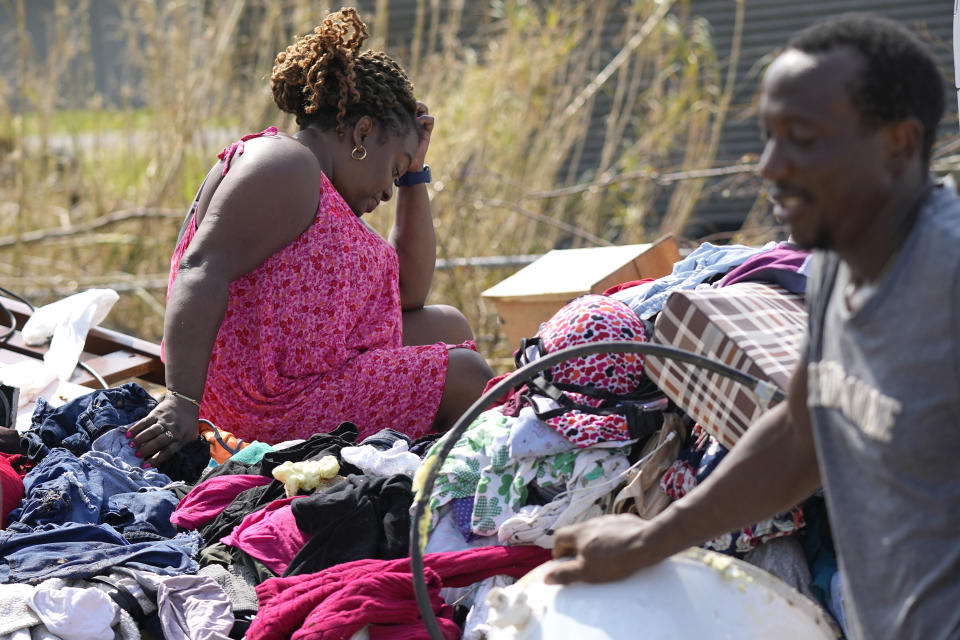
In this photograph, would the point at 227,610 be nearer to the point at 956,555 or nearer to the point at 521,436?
the point at 521,436

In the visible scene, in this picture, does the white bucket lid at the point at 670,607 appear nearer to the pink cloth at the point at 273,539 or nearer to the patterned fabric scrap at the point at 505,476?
the patterned fabric scrap at the point at 505,476

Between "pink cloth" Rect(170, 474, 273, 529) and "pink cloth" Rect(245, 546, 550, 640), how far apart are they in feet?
1.26

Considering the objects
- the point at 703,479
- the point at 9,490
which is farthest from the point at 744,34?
the point at 9,490

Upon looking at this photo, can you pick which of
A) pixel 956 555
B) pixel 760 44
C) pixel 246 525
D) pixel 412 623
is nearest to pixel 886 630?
pixel 956 555

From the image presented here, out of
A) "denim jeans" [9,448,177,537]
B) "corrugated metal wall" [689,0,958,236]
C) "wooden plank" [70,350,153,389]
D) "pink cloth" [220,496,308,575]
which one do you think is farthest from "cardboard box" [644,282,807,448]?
"corrugated metal wall" [689,0,958,236]

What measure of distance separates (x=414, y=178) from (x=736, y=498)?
7.65 ft

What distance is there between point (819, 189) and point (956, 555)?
47 cm

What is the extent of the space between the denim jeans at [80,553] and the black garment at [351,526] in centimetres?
26

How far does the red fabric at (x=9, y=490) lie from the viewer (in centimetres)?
242

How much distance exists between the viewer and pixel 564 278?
348cm

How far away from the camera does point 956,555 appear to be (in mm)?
1229

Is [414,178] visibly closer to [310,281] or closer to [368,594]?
[310,281]

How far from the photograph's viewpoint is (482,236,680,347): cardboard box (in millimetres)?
3363

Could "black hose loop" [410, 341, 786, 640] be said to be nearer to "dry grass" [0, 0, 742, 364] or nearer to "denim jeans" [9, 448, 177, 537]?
"denim jeans" [9, 448, 177, 537]
